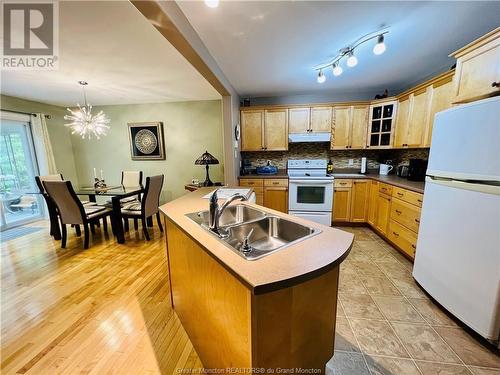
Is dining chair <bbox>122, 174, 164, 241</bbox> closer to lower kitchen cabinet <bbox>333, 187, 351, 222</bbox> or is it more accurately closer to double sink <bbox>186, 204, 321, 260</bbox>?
double sink <bbox>186, 204, 321, 260</bbox>

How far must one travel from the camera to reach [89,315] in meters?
1.67

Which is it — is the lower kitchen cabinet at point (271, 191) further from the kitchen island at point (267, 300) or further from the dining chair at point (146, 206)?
the kitchen island at point (267, 300)

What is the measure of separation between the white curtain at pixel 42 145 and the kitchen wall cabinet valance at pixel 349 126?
5.48 metres

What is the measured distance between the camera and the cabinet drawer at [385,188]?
2.73m

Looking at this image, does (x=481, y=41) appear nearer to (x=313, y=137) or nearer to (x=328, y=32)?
(x=328, y=32)

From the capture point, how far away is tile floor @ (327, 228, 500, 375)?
4.05 feet

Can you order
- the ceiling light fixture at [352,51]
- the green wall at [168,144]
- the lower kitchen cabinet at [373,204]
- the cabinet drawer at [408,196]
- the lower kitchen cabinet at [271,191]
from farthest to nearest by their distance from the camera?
the green wall at [168,144], the lower kitchen cabinet at [271,191], the lower kitchen cabinet at [373,204], the cabinet drawer at [408,196], the ceiling light fixture at [352,51]

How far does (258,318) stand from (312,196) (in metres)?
2.85

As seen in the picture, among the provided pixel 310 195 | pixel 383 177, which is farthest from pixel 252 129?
pixel 383 177

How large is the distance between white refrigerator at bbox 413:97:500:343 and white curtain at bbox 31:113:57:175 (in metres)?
Result: 6.04

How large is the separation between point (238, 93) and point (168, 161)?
2.09 metres

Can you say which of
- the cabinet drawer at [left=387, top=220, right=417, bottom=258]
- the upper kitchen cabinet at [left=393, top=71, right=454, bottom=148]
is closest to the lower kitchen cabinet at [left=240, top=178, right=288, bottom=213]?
the cabinet drawer at [left=387, top=220, right=417, bottom=258]

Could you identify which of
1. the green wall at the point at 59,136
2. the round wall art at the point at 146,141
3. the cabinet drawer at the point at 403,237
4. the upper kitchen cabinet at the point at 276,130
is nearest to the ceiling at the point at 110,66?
the green wall at the point at 59,136

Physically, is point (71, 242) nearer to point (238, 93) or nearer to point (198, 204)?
point (198, 204)
